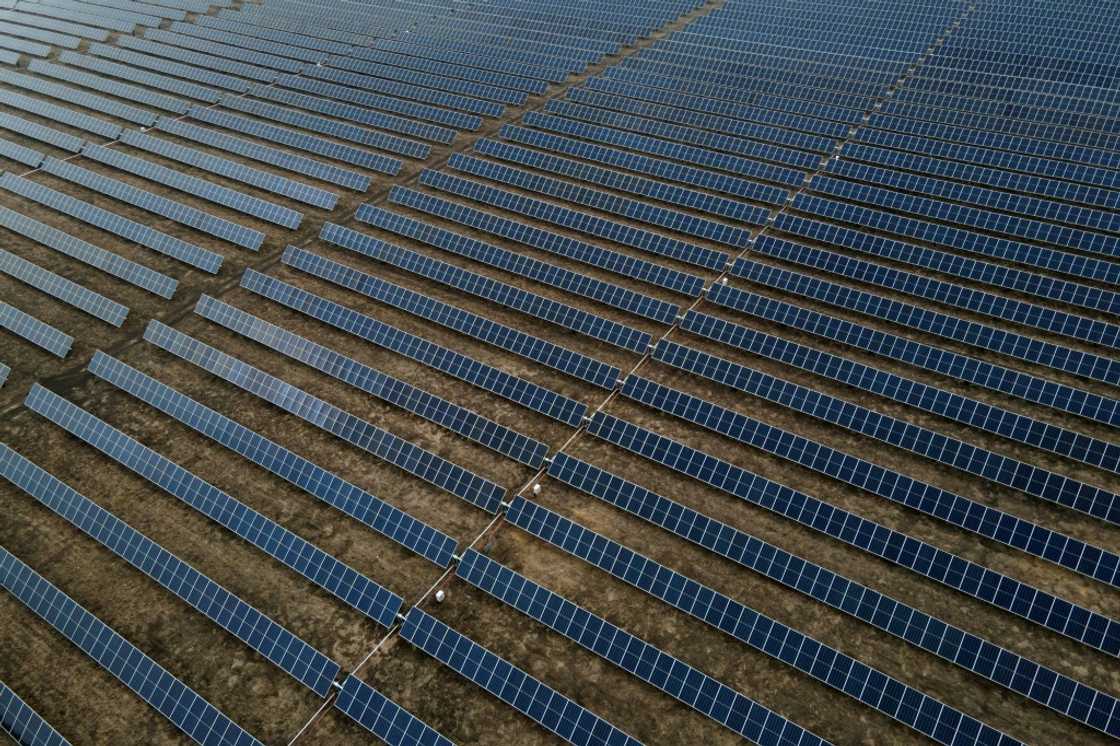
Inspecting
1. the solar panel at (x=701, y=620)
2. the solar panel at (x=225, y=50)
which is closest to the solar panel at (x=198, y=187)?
the solar panel at (x=225, y=50)

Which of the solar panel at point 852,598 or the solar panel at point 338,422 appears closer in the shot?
the solar panel at point 852,598

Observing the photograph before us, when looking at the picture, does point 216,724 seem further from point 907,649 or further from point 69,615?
point 907,649

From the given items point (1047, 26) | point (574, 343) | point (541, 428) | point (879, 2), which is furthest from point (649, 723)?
point (879, 2)

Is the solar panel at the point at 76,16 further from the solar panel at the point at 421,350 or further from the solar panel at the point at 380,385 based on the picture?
the solar panel at the point at 380,385

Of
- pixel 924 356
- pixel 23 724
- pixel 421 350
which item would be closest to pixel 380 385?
pixel 421 350

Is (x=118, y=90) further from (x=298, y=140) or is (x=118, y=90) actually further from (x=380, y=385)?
(x=380, y=385)

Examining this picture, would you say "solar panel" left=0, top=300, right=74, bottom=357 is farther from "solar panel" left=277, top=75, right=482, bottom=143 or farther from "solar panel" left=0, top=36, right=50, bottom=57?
"solar panel" left=0, top=36, right=50, bottom=57
